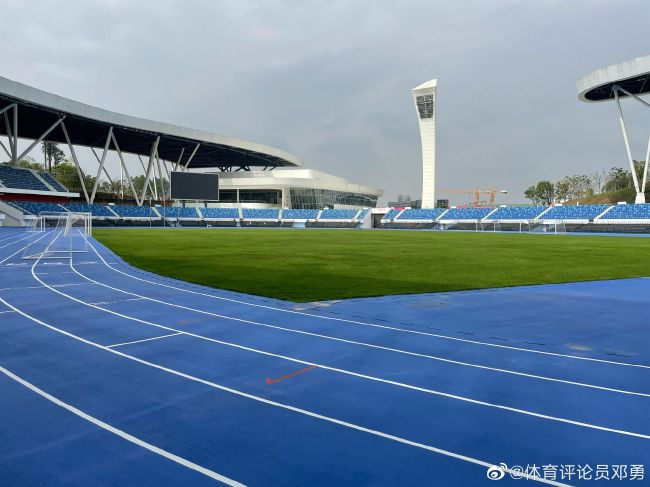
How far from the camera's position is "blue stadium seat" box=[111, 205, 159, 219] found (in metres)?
76.6

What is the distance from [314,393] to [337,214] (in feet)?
280

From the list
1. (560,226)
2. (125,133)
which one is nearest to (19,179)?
(125,133)

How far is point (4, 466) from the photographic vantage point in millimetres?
3580

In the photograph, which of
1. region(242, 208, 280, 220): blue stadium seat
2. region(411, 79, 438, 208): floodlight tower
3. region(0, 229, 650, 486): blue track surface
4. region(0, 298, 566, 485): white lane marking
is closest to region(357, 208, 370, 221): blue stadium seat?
region(411, 79, 438, 208): floodlight tower

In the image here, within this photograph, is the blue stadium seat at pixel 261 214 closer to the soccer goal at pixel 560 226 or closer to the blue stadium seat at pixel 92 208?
the blue stadium seat at pixel 92 208

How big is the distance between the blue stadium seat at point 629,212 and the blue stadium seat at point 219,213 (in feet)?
209

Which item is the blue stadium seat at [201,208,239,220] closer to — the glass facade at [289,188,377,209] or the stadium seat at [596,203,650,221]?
the glass facade at [289,188,377,209]

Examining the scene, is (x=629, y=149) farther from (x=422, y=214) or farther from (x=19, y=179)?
(x=19, y=179)

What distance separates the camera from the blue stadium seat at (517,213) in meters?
70.6

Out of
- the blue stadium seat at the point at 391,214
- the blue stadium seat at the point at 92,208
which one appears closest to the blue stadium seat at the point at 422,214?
the blue stadium seat at the point at 391,214

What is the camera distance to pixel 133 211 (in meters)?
78.8

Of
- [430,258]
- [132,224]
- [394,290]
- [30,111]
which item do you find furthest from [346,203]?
[394,290]

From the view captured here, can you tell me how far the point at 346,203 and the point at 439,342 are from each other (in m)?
97.8

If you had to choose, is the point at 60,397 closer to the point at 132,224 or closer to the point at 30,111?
the point at 30,111
